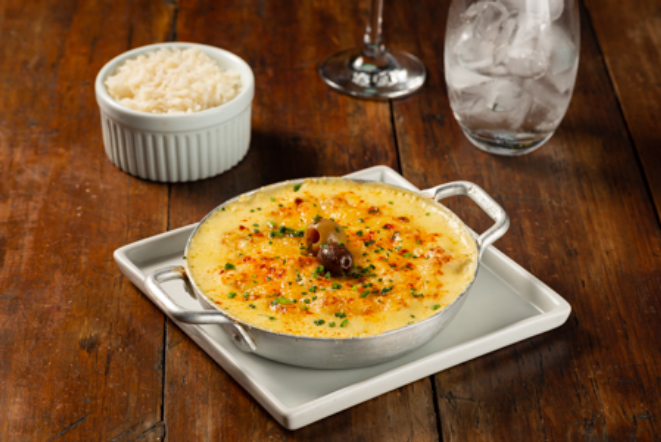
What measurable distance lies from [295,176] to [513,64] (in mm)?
551

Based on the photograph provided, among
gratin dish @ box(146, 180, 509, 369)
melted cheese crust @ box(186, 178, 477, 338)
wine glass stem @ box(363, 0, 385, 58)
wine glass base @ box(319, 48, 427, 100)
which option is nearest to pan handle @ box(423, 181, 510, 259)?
melted cheese crust @ box(186, 178, 477, 338)

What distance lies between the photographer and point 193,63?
6.15 ft

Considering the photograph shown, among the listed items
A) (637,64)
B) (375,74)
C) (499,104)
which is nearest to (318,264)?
(499,104)

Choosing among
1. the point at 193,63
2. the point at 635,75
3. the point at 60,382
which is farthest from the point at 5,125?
the point at 635,75

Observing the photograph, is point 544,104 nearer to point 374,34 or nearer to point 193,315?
point 374,34

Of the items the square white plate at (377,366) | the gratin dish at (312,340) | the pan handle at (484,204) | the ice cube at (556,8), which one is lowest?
the square white plate at (377,366)

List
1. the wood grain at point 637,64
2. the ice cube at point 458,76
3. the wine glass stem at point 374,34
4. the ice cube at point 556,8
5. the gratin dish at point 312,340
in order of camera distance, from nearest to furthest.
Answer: the gratin dish at point 312,340
the ice cube at point 556,8
the ice cube at point 458,76
the wood grain at point 637,64
the wine glass stem at point 374,34

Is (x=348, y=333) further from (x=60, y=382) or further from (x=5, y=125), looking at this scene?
(x=5, y=125)

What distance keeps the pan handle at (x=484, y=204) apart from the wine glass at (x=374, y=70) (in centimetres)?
71

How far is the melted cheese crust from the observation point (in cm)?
122

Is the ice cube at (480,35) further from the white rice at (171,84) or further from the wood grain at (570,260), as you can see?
the white rice at (171,84)

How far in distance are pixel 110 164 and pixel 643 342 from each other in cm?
120

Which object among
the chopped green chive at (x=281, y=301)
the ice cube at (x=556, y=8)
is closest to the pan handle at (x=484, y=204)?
the chopped green chive at (x=281, y=301)

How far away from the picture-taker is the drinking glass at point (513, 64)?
5.73 feet
